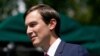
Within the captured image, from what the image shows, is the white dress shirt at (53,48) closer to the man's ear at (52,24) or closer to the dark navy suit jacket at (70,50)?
the dark navy suit jacket at (70,50)

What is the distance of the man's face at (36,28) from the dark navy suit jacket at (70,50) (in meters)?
0.17

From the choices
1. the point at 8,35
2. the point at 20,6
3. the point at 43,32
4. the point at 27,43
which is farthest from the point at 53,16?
the point at 20,6

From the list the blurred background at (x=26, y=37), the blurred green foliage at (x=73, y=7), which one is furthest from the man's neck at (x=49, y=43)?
the blurred background at (x=26, y=37)

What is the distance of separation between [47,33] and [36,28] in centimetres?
12

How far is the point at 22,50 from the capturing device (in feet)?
30.8

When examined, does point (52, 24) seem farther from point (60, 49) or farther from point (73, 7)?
point (73, 7)

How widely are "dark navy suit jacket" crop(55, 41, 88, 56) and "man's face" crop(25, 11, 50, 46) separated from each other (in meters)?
0.17

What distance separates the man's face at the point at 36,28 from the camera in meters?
4.10

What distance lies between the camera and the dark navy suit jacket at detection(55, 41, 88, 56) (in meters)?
4.06

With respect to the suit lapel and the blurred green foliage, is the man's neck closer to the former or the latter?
the suit lapel

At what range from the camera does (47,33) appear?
419cm

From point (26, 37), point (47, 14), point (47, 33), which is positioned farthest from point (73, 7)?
point (47, 33)

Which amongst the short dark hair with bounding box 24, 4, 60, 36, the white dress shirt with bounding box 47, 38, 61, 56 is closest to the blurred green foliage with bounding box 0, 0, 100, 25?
the short dark hair with bounding box 24, 4, 60, 36

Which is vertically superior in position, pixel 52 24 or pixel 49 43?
pixel 52 24
